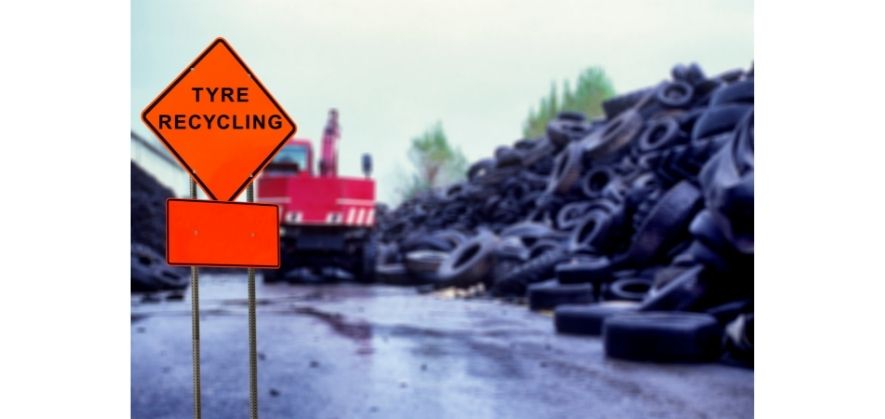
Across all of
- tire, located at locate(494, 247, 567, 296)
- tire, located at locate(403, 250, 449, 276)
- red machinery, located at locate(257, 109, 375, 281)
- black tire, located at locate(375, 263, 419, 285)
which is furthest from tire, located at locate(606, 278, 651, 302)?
black tire, located at locate(375, 263, 419, 285)

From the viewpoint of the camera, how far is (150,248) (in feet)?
22.5

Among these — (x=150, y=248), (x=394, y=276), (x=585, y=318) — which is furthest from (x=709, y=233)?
(x=394, y=276)

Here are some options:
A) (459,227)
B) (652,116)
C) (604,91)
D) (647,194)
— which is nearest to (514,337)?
(604,91)

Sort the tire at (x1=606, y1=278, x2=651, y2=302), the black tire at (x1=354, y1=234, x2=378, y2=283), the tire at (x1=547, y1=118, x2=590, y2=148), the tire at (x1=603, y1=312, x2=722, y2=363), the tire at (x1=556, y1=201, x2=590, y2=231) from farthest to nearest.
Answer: the black tire at (x1=354, y1=234, x2=378, y2=283) → the tire at (x1=556, y1=201, x2=590, y2=231) → the tire at (x1=547, y1=118, x2=590, y2=148) → the tire at (x1=606, y1=278, x2=651, y2=302) → the tire at (x1=603, y1=312, x2=722, y2=363)

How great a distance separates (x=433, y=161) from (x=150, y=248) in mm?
3535

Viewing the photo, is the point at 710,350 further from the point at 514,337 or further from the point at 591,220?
the point at 591,220

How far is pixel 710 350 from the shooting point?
13.5ft

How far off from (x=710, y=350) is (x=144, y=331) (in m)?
3.57

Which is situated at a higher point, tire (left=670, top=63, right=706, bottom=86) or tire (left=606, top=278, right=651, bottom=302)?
tire (left=670, top=63, right=706, bottom=86)

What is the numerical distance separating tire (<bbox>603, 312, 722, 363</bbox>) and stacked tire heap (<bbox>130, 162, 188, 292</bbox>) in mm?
3048

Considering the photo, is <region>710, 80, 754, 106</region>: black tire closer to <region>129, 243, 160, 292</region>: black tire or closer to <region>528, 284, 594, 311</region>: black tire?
<region>528, 284, 594, 311</region>: black tire

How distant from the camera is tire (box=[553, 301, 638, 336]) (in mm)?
5004

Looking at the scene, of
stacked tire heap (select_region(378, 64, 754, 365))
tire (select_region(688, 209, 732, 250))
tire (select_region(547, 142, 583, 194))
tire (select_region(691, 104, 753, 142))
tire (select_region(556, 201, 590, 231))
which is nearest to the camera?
stacked tire heap (select_region(378, 64, 754, 365))

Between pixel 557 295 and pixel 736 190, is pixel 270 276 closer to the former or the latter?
pixel 557 295
